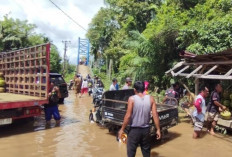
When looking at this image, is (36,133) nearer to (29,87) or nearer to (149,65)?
(29,87)

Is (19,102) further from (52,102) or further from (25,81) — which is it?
(25,81)

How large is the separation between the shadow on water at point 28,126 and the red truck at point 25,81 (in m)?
0.72

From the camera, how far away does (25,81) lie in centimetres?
913

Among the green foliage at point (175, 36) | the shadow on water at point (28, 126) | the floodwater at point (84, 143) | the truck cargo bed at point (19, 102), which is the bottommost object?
the floodwater at point (84, 143)

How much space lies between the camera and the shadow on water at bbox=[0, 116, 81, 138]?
8.04 m

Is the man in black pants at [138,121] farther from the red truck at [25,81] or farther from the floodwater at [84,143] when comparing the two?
the red truck at [25,81]

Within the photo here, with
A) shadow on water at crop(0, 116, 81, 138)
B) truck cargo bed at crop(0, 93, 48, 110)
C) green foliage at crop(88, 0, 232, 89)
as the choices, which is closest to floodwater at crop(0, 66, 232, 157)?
shadow on water at crop(0, 116, 81, 138)

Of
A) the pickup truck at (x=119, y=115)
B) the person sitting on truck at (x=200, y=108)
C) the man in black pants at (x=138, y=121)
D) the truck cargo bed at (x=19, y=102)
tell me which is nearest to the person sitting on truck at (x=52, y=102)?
the truck cargo bed at (x=19, y=102)

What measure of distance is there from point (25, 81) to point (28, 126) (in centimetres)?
155

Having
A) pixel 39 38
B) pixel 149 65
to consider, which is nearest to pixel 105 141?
pixel 149 65

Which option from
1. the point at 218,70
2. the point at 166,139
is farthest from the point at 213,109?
the point at 218,70

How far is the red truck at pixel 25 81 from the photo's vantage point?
7.34 meters

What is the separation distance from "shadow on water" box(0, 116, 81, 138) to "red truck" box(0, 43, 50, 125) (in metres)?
0.72

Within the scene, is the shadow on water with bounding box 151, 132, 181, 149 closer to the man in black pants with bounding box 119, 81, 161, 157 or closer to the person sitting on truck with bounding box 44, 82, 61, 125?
the man in black pants with bounding box 119, 81, 161, 157
